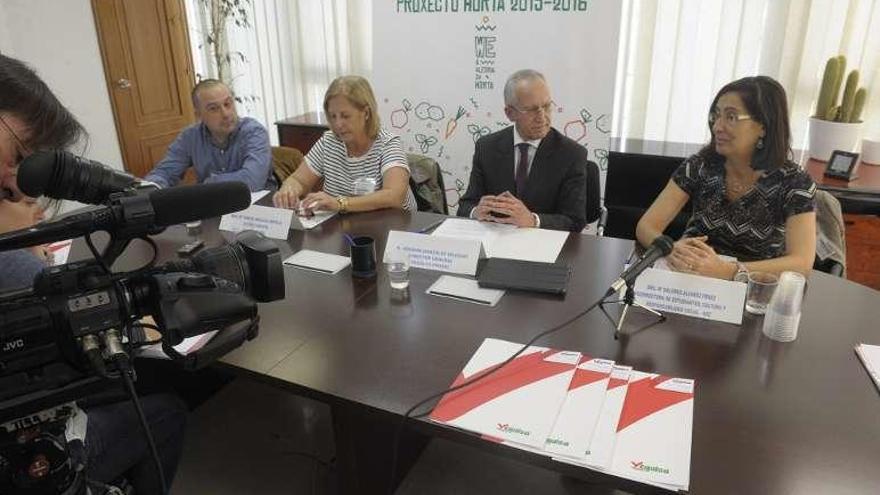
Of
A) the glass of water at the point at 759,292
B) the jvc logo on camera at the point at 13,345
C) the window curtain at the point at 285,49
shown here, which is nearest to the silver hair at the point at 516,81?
the glass of water at the point at 759,292

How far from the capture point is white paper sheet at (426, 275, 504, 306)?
1448 millimetres

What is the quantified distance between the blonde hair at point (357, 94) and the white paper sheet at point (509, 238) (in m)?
0.67

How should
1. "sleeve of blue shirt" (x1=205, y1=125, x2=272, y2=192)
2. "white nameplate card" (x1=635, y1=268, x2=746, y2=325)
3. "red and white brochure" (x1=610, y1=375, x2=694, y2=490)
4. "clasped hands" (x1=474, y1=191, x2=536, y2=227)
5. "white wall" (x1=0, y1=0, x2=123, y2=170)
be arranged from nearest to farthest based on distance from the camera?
"red and white brochure" (x1=610, y1=375, x2=694, y2=490) < "white nameplate card" (x1=635, y1=268, x2=746, y2=325) < "clasped hands" (x1=474, y1=191, x2=536, y2=227) < "sleeve of blue shirt" (x1=205, y1=125, x2=272, y2=192) < "white wall" (x1=0, y1=0, x2=123, y2=170)

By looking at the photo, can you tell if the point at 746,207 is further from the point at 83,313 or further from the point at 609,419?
the point at 83,313

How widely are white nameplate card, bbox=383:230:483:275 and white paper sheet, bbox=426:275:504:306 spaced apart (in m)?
0.06

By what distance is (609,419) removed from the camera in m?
0.99

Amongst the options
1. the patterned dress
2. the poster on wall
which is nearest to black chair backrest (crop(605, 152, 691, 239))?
the poster on wall

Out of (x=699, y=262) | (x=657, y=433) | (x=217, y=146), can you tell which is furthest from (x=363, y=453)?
(x=217, y=146)

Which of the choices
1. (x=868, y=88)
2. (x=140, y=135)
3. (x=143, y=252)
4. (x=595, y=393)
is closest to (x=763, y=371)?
(x=595, y=393)

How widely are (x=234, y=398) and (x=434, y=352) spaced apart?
1368 mm

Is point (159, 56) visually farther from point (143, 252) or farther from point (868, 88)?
point (868, 88)

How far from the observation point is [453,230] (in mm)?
1939

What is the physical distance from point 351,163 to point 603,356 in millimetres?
1579

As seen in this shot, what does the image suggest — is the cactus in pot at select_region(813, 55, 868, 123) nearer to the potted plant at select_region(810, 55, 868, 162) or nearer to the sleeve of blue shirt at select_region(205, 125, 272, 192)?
the potted plant at select_region(810, 55, 868, 162)
